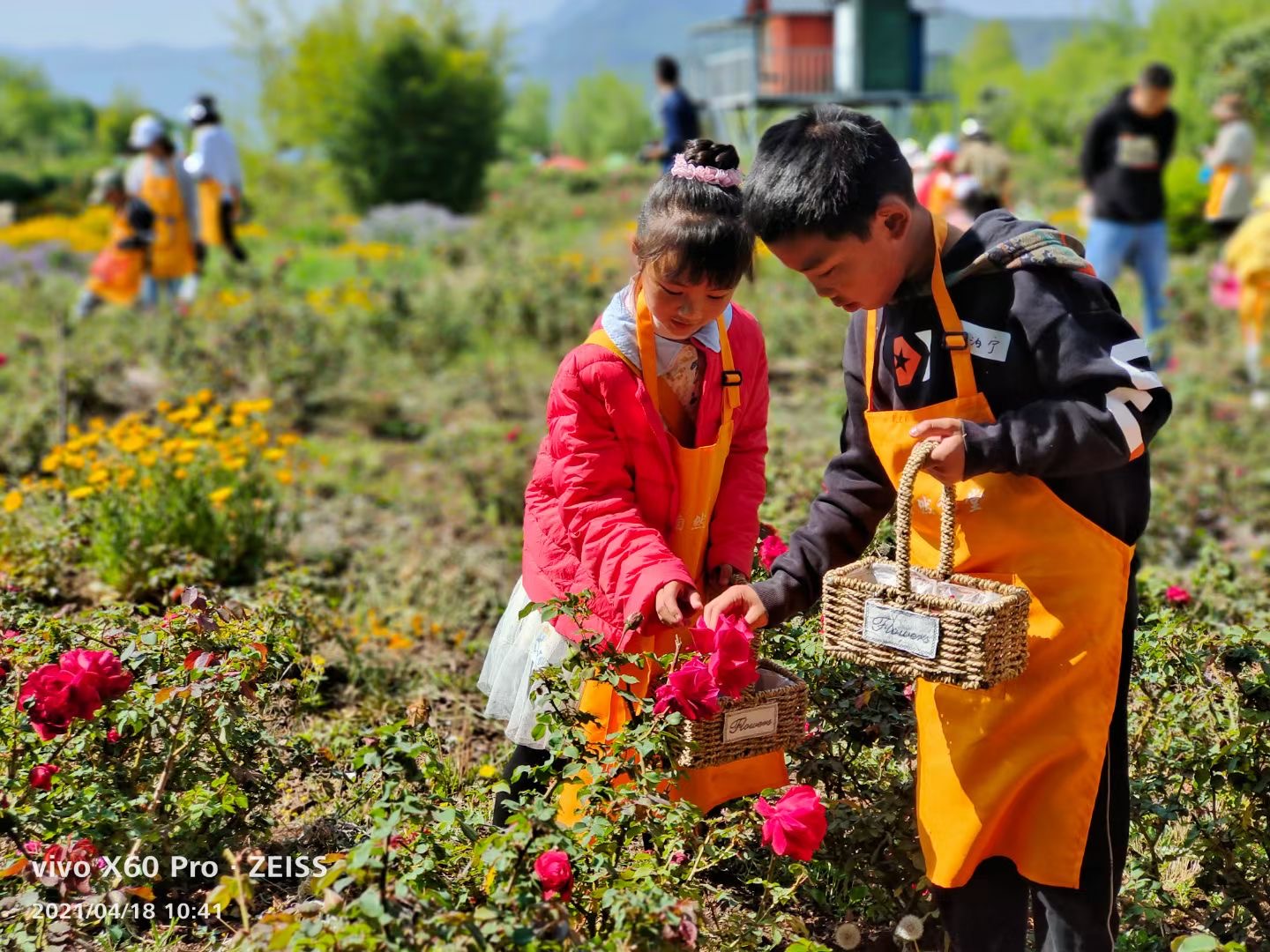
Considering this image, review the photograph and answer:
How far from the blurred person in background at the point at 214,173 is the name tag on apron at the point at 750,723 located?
845 centimetres

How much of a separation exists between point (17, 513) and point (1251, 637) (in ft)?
12.5

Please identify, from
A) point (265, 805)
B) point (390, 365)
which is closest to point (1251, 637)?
point (265, 805)

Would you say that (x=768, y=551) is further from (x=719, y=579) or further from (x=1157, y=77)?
(x=1157, y=77)

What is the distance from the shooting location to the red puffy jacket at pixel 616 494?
7.30 ft

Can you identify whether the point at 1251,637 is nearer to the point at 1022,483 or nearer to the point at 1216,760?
the point at 1216,760

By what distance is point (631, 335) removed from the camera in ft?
7.66

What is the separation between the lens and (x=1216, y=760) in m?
2.22

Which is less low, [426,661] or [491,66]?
[491,66]

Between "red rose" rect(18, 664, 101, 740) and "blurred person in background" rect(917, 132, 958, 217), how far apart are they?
636 centimetres

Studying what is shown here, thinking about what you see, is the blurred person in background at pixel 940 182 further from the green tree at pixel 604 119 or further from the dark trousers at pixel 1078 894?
the green tree at pixel 604 119

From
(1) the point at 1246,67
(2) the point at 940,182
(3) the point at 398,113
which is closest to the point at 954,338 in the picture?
(2) the point at 940,182

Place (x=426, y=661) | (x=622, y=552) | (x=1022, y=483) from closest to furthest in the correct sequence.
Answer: (x=1022, y=483), (x=622, y=552), (x=426, y=661)

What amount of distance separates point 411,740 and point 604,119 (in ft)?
201

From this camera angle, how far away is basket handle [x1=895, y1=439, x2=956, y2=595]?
1.75 metres
